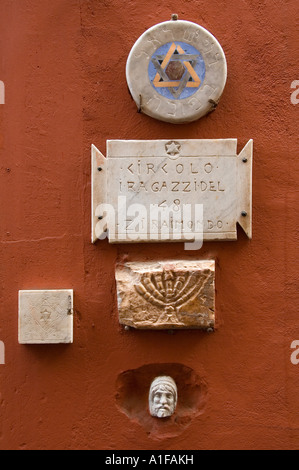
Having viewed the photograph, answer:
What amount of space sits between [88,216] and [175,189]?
0.53 m

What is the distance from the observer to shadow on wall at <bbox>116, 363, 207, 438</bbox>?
288cm

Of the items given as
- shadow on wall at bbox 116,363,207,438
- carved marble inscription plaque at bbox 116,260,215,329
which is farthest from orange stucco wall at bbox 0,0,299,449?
carved marble inscription plaque at bbox 116,260,215,329

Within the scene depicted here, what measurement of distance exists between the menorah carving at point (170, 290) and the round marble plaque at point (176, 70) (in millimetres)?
893

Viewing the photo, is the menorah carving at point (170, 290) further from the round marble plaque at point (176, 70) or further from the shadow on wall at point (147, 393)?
the round marble plaque at point (176, 70)

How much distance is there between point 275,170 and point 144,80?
91cm

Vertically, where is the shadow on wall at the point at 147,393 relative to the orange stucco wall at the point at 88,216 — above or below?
below

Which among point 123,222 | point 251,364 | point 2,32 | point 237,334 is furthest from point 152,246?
point 2,32

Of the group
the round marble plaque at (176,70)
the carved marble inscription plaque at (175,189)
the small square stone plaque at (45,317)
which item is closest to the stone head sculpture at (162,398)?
the small square stone plaque at (45,317)

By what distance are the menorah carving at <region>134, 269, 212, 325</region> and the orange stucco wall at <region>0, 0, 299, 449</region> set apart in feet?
0.51

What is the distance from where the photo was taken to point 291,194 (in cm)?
289

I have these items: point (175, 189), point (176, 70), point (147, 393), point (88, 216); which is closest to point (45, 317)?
point (88, 216)

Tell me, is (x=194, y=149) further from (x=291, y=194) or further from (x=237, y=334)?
(x=237, y=334)

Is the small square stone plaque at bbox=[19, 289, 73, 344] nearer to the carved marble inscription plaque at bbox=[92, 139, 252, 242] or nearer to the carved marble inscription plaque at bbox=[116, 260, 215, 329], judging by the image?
the carved marble inscription plaque at bbox=[116, 260, 215, 329]

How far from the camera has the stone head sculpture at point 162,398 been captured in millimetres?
2781
